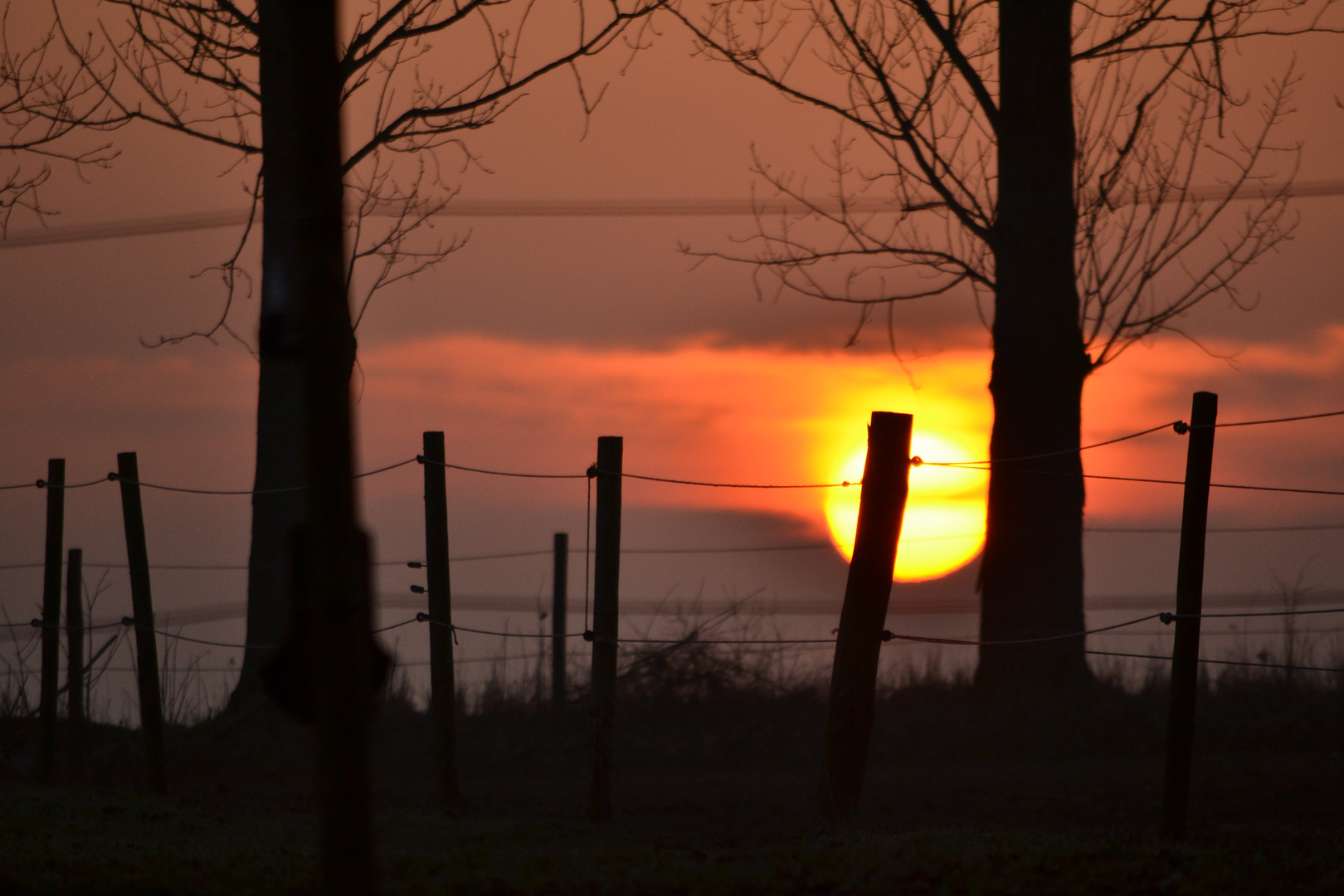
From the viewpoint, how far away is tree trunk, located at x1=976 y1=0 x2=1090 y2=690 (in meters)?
11.5

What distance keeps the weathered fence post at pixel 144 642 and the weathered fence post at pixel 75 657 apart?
4.65 feet

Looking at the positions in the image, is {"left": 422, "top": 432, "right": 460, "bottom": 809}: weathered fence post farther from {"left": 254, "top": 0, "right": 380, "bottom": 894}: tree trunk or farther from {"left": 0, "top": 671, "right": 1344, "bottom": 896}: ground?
{"left": 254, "top": 0, "right": 380, "bottom": 894}: tree trunk

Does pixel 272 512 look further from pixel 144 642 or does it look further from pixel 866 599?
pixel 866 599

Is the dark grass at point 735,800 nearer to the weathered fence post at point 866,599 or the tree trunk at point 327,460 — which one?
the weathered fence post at point 866,599

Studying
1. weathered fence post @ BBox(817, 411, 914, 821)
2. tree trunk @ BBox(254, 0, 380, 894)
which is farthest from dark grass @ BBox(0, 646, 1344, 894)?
tree trunk @ BBox(254, 0, 380, 894)

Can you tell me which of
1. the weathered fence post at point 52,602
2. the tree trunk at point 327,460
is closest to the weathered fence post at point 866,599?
the tree trunk at point 327,460

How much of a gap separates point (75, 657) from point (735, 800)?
5.75m

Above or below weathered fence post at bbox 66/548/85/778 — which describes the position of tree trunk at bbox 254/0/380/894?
above

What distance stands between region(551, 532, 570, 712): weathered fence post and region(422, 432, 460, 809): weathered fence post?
11.8 feet

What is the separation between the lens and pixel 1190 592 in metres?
6.31

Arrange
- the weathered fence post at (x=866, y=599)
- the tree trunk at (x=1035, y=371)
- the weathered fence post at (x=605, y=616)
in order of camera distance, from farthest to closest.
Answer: the tree trunk at (x=1035, y=371), the weathered fence post at (x=605, y=616), the weathered fence post at (x=866, y=599)

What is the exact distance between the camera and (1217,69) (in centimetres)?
1196

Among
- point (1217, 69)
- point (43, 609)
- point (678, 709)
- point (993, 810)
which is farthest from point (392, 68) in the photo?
point (993, 810)

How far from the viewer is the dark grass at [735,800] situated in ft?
18.1
